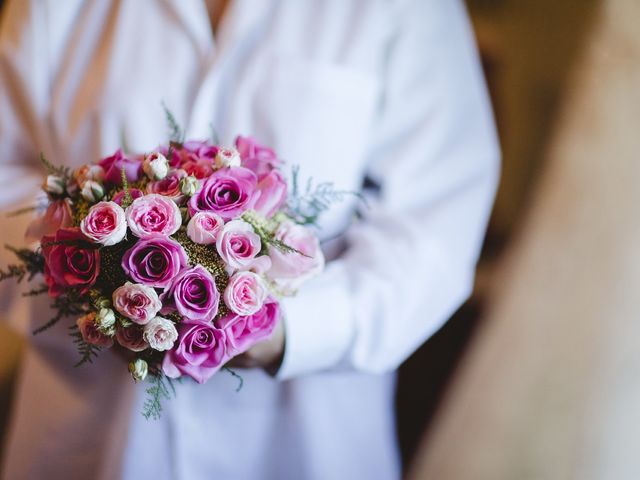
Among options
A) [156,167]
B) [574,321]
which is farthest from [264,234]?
[574,321]

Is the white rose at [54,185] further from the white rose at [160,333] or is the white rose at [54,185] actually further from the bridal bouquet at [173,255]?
the white rose at [160,333]

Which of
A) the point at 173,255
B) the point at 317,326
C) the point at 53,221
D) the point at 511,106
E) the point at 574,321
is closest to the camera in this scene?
the point at 173,255

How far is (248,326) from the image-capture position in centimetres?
62

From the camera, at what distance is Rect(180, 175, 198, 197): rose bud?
23.9 inches

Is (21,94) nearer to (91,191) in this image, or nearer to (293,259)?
(91,191)

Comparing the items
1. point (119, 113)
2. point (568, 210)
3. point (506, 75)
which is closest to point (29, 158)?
point (119, 113)

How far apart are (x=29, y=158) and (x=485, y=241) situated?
1.76m

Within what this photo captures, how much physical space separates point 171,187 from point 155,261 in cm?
10

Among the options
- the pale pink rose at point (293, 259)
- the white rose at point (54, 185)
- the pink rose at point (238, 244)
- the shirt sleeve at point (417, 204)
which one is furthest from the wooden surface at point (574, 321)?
the white rose at point (54, 185)

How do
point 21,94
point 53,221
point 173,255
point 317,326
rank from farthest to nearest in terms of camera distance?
point 21,94, point 317,326, point 53,221, point 173,255

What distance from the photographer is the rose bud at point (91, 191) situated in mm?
629

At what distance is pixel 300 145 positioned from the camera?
0.90 metres

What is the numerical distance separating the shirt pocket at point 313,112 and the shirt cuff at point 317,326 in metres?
0.19

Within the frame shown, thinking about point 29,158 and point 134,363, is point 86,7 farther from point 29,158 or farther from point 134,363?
point 134,363
